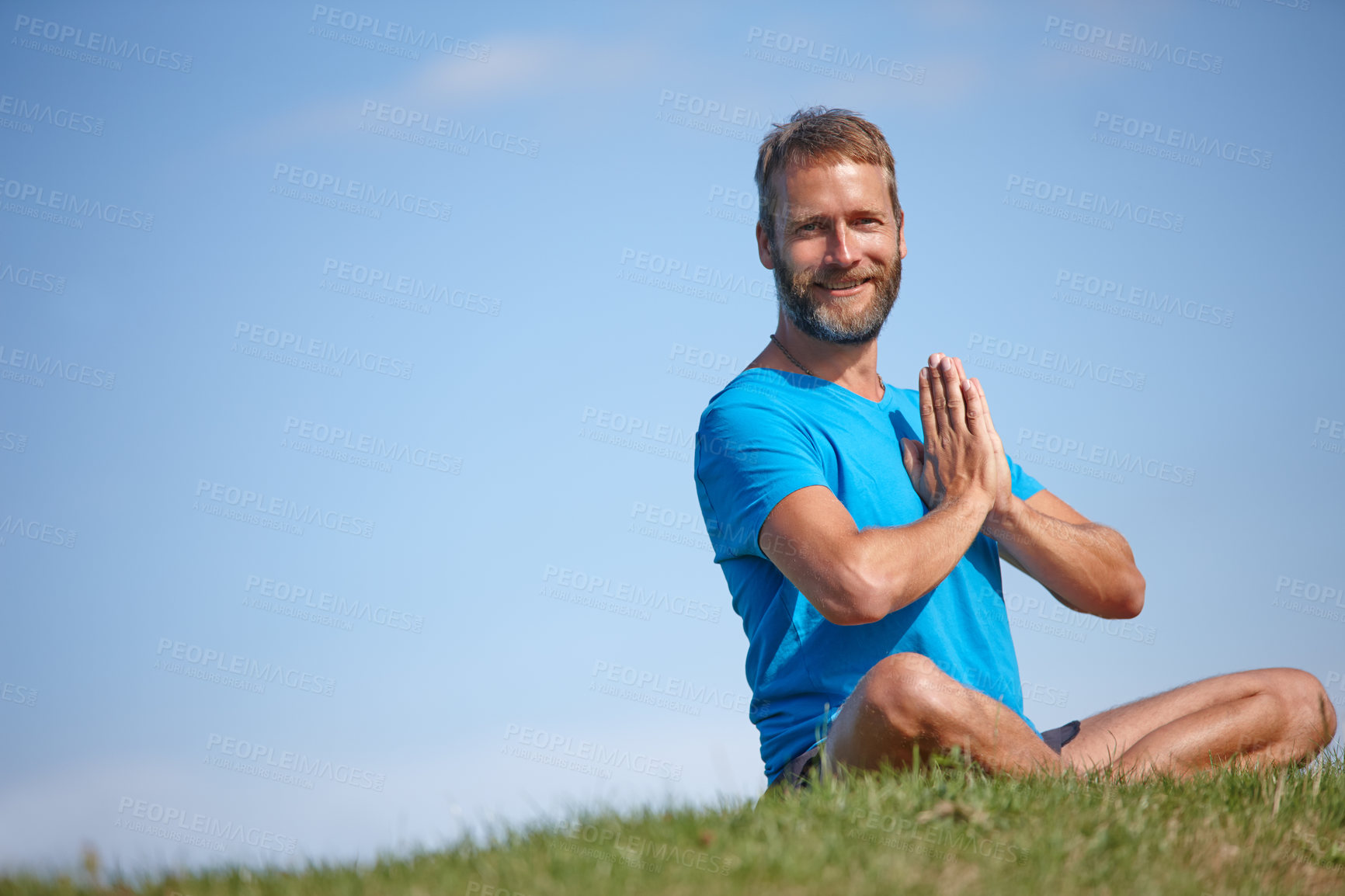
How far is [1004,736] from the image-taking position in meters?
3.86

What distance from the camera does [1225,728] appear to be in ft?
14.8

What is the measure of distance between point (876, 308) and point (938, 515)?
1.29m

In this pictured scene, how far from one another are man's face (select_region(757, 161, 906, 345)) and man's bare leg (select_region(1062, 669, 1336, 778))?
212 centimetres

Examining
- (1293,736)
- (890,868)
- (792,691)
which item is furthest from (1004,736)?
(1293,736)

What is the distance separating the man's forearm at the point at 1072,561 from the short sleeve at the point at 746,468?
0.89m

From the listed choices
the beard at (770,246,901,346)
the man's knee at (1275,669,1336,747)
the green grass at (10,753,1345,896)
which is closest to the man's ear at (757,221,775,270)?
the beard at (770,246,901,346)

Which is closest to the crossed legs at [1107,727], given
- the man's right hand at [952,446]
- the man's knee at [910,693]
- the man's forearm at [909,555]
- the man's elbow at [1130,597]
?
the man's knee at [910,693]

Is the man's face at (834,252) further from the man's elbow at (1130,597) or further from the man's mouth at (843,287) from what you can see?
the man's elbow at (1130,597)

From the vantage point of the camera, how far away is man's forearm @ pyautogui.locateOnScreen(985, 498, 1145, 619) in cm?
460

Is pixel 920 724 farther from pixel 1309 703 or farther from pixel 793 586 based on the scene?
pixel 1309 703

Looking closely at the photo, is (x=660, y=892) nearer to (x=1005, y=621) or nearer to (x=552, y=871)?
(x=552, y=871)

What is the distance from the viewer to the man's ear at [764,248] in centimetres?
529

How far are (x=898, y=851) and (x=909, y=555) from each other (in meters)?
1.24

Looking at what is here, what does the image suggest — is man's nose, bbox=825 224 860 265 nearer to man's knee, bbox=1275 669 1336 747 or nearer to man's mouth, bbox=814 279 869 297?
man's mouth, bbox=814 279 869 297
